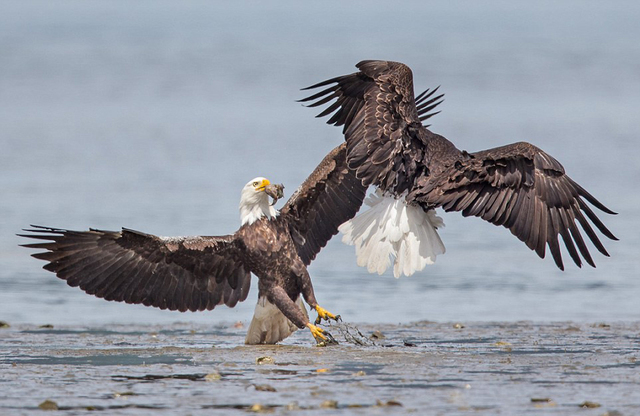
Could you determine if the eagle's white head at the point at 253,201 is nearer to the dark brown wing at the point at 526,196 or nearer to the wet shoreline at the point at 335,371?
the wet shoreline at the point at 335,371

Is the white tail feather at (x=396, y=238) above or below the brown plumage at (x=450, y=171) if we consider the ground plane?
below

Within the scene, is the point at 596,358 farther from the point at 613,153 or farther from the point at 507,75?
the point at 507,75

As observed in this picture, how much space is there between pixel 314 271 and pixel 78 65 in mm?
27345

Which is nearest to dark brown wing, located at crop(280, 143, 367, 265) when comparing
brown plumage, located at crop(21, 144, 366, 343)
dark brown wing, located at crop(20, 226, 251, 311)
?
brown plumage, located at crop(21, 144, 366, 343)

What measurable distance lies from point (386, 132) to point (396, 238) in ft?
2.07

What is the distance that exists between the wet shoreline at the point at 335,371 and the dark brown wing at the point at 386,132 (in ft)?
3.17

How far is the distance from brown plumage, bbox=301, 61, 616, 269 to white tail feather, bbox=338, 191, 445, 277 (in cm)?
10

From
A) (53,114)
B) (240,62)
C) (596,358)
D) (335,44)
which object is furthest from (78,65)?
(596,358)

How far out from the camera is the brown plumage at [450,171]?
22.8 feet

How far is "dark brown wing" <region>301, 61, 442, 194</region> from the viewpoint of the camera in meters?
7.27

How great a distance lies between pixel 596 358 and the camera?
20.9 ft

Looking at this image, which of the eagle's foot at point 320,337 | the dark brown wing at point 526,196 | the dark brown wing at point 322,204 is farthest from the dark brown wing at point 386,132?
the eagle's foot at point 320,337

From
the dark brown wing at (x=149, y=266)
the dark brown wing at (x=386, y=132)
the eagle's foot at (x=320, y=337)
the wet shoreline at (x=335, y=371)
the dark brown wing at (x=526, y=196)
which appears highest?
the dark brown wing at (x=386, y=132)

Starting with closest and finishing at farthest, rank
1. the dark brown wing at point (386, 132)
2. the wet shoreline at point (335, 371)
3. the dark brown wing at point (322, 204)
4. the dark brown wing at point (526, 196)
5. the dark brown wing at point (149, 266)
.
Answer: the wet shoreline at point (335, 371) < the dark brown wing at point (526, 196) < the dark brown wing at point (149, 266) < the dark brown wing at point (386, 132) < the dark brown wing at point (322, 204)
